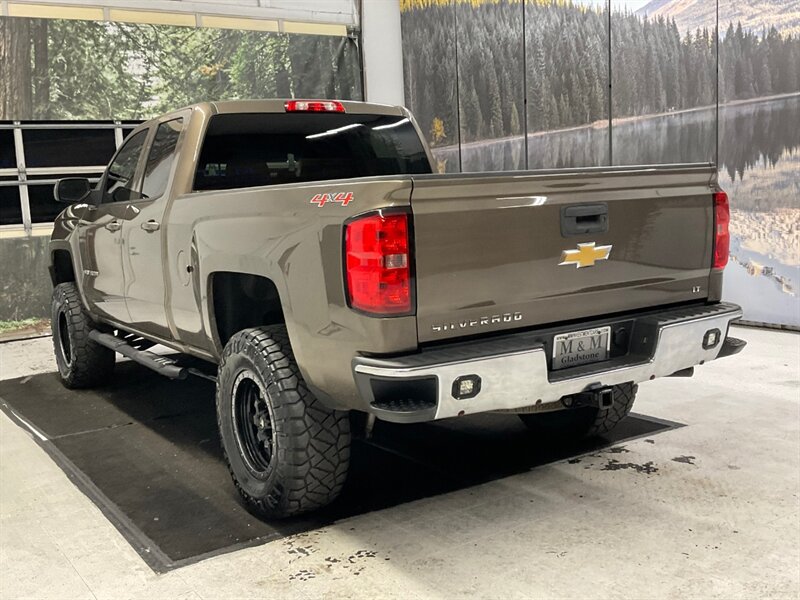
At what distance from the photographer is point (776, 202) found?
6664 millimetres

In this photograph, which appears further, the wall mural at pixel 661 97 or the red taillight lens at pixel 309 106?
the wall mural at pixel 661 97

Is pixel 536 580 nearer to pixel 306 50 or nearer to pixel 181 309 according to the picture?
pixel 181 309

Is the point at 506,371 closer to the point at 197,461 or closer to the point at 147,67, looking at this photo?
the point at 197,461

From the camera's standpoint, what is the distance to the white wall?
11.1 m

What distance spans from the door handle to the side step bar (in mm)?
681

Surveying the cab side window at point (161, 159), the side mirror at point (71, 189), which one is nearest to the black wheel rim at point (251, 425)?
the cab side window at point (161, 159)

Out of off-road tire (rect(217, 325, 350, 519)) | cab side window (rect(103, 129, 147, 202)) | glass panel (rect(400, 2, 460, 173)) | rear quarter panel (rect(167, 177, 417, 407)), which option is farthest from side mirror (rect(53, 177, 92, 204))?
glass panel (rect(400, 2, 460, 173))

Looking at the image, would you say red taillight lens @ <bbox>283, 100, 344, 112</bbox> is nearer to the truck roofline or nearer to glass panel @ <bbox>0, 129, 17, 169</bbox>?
the truck roofline

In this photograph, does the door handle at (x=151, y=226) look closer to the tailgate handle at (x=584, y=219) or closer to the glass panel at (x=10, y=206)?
the tailgate handle at (x=584, y=219)

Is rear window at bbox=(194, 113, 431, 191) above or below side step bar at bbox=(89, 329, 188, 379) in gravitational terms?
above

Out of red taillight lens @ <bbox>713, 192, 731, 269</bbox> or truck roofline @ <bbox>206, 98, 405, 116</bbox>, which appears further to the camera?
truck roofline @ <bbox>206, 98, 405, 116</bbox>

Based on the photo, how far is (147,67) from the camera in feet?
31.5

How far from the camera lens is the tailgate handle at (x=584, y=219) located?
2977 mm

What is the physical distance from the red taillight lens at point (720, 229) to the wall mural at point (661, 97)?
139 inches
